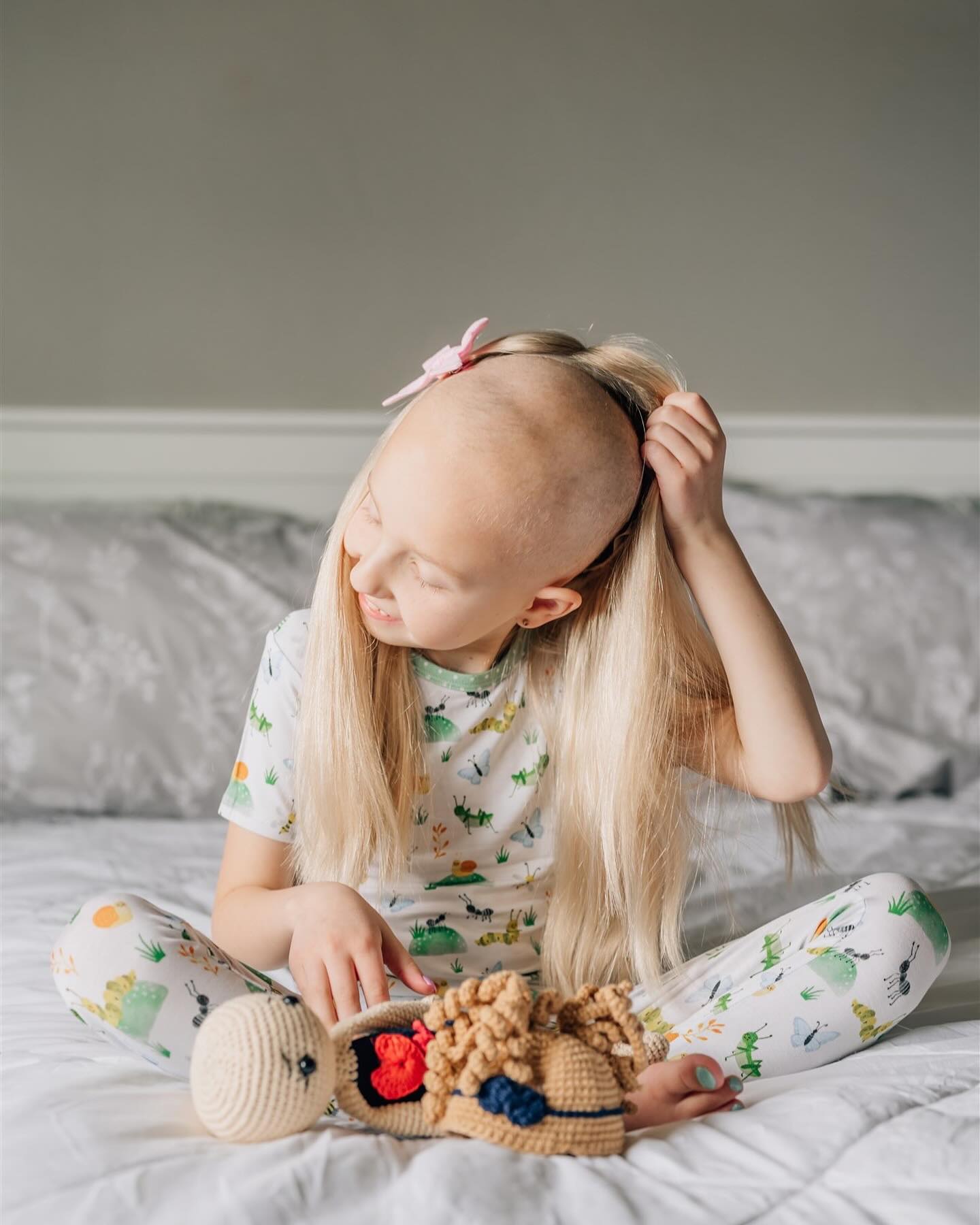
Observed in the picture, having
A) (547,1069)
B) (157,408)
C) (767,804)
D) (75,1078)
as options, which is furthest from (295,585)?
(547,1069)

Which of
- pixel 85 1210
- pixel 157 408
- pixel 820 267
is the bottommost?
pixel 85 1210

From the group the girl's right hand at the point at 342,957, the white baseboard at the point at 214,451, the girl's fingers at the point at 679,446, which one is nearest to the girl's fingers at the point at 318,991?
the girl's right hand at the point at 342,957

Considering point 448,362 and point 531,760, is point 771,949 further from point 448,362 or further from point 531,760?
point 448,362

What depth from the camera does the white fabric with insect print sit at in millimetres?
981

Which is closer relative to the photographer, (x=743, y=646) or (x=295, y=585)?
(x=743, y=646)

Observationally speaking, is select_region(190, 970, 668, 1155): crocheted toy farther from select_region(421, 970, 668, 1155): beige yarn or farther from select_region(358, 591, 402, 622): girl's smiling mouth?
select_region(358, 591, 402, 622): girl's smiling mouth

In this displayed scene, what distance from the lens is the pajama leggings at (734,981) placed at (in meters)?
0.69

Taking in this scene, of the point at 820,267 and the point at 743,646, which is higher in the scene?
the point at 820,267

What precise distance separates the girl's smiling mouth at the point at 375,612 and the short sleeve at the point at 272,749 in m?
0.12

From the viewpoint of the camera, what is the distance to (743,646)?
0.91 meters

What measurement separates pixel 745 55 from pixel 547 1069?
1856mm

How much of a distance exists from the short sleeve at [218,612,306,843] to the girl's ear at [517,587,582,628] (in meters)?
0.21

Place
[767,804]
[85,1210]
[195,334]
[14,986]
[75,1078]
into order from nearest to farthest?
[85,1210], [75,1078], [14,986], [767,804], [195,334]

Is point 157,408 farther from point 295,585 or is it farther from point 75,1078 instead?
point 75,1078
